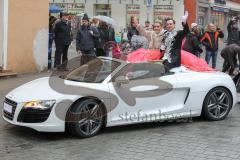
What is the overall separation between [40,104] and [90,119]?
0.77 meters

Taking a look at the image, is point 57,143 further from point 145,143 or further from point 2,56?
point 2,56

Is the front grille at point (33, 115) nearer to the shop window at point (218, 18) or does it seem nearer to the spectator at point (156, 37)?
the spectator at point (156, 37)

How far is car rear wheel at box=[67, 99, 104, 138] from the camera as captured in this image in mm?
7145

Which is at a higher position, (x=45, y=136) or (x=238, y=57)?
(x=238, y=57)

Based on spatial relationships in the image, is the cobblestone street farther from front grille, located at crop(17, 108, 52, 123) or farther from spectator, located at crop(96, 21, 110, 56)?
spectator, located at crop(96, 21, 110, 56)

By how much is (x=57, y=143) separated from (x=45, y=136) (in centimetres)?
46

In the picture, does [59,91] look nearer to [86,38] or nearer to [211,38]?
[86,38]

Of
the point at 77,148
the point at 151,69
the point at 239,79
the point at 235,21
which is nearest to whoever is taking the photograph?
the point at 77,148

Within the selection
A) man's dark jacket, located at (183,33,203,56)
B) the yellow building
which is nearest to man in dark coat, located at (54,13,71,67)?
the yellow building

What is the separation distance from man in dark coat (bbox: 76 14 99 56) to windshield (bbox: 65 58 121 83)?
5.38 metres

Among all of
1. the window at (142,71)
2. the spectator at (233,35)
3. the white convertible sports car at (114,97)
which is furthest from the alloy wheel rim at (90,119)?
the spectator at (233,35)

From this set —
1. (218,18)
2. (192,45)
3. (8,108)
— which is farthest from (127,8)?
(8,108)

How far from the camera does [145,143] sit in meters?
7.03

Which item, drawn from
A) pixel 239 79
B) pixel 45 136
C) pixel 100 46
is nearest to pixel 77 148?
pixel 45 136
